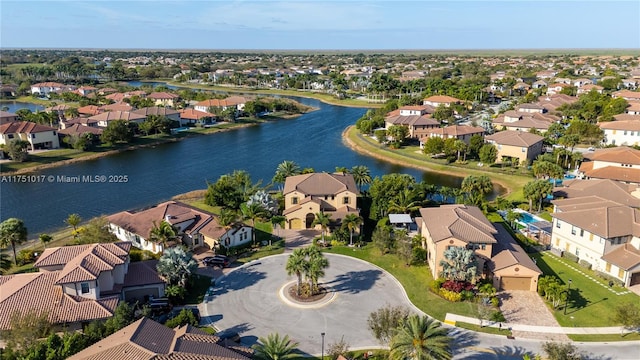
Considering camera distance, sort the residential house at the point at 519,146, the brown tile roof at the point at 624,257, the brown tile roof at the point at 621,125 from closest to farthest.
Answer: the brown tile roof at the point at 624,257 < the residential house at the point at 519,146 < the brown tile roof at the point at 621,125

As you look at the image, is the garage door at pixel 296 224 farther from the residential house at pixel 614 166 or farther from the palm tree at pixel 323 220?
the residential house at pixel 614 166

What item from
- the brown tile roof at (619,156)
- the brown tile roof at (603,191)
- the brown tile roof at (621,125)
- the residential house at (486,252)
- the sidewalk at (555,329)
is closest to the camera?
the sidewalk at (555,329)

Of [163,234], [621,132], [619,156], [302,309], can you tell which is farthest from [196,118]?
[621,132]

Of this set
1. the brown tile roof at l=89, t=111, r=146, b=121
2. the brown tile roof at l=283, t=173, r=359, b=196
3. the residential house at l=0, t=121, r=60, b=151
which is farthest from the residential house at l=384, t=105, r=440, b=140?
the residential house at l=0, t=121, r=60, b=151

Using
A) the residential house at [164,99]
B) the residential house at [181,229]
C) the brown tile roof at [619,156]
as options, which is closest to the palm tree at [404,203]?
the residential house at [181,229]

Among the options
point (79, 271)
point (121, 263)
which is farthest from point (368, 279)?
point (79, 271)

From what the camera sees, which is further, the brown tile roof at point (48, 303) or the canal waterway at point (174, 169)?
the canal waterway at point (174, 169)
